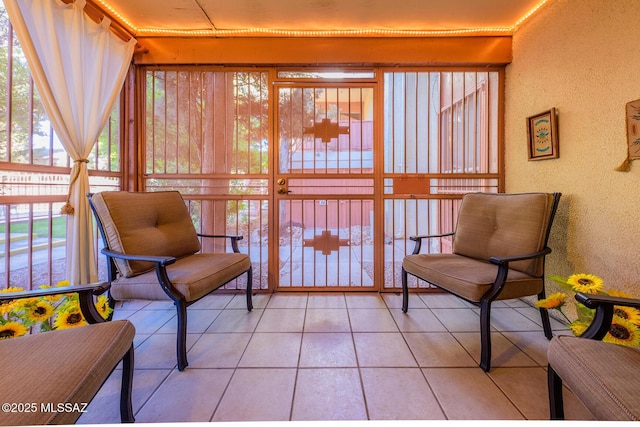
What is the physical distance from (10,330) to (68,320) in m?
0.18

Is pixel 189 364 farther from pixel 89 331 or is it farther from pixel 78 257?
pixel 78 257

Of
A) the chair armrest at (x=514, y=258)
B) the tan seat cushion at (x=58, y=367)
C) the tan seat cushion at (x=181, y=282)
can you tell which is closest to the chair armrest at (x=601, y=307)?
the chair armrest at (x=514, y=258)

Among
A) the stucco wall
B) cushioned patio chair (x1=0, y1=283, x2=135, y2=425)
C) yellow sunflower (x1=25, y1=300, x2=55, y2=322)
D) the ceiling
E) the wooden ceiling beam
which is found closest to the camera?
cushioned patio chair (x1=0, y1=283, x2=135, y2=425)

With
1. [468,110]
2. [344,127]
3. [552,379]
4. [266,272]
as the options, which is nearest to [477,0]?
[468,110]

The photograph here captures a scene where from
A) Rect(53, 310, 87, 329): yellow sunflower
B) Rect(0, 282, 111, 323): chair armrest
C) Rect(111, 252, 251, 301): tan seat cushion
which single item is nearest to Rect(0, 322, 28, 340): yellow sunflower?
Rect(53, 310, 87, 329): yellow sunflower

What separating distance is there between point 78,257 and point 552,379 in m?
2.61

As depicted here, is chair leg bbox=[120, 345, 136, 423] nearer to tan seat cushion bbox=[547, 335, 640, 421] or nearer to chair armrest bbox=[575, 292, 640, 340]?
tan seat cushion bbox=[547, 335, 640, 421]

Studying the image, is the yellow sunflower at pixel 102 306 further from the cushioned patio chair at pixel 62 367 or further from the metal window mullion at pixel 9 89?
A: the metal window mullion at pixel 9 89

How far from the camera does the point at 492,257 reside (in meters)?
1.60

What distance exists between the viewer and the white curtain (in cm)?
161

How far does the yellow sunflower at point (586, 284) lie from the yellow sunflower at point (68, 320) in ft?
7.86

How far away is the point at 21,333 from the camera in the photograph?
1141 millimetres

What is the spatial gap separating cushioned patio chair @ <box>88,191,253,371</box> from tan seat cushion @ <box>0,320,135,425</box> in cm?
47

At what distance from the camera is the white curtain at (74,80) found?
161cm
